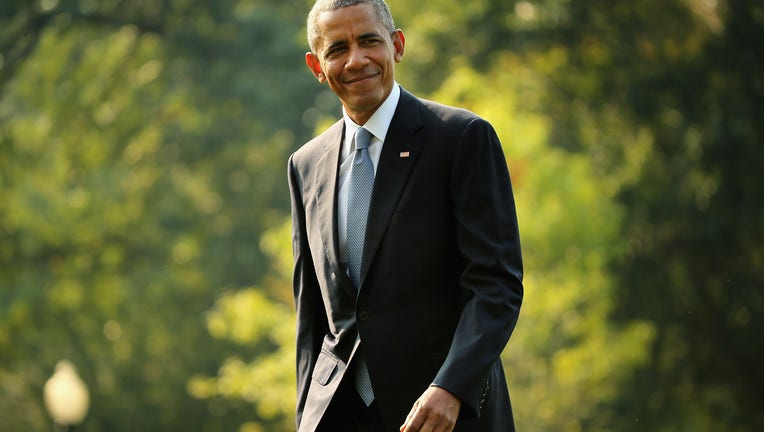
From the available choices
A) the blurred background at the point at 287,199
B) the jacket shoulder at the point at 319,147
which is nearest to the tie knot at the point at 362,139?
the jacket shoulder at the point at 319,147

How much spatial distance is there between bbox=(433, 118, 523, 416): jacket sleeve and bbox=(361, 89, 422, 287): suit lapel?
136 millimetres

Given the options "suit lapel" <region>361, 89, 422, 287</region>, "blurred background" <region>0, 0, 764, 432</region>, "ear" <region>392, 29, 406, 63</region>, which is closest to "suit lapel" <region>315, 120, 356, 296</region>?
"suit lapel" <region>361, 89, 422, 287</region>

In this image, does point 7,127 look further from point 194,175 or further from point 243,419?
point 243,419

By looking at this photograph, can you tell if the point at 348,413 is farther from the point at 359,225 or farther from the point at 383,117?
the point at 383,117

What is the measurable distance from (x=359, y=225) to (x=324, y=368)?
0.41m

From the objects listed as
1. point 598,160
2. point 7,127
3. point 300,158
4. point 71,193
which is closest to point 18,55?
point 7,127

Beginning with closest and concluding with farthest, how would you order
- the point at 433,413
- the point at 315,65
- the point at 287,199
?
the point at 433,413 < the point at 315,65 < the point at 287,199

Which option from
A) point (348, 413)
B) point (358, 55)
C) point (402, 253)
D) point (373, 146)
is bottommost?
point (348, 413)

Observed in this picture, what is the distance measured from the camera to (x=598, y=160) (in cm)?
1800

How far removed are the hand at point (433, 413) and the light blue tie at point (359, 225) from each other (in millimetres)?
293

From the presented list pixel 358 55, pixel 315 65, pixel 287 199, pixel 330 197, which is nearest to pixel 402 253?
pixel 330 197

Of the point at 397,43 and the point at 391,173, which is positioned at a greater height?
the point at 397,43

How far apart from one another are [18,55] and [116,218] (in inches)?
130

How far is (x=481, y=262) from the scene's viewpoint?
3.03 meters
